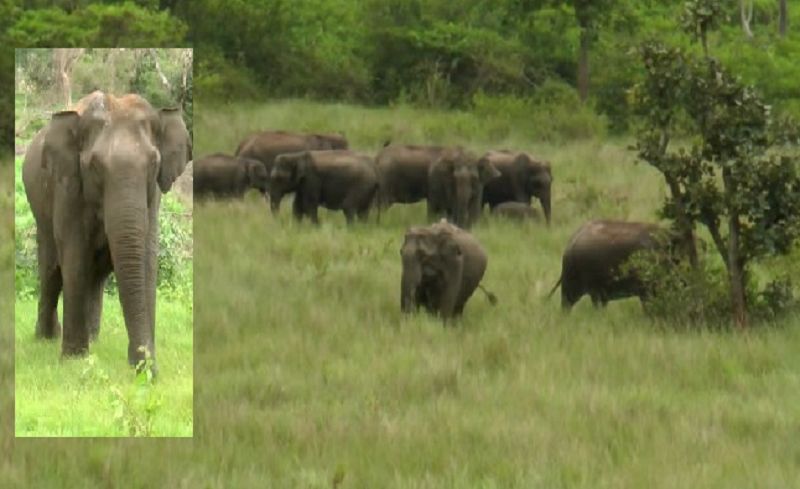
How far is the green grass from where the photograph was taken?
5340mm

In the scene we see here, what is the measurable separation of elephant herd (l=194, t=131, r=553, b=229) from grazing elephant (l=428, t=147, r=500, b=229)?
0.01 meters

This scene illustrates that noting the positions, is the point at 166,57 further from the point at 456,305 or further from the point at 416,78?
the point at 416,78

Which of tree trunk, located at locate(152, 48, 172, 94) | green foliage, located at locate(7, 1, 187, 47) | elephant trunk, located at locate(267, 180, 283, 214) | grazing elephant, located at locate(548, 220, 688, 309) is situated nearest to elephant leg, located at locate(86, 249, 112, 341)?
tree trunk, located at locate(152, 48, 172, 94)

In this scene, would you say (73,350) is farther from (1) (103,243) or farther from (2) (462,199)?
(2) (462,199)

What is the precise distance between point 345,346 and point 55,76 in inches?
249

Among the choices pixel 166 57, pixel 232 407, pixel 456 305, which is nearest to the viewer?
pixel 166 57

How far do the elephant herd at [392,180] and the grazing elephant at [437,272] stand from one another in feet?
16.4

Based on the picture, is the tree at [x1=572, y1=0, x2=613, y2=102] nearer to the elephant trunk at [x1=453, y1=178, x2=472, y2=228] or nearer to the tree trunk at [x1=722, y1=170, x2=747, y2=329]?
the elephant trunk at [x1=453, y1=178, x2=472, y2=228]

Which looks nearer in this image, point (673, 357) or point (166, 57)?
point (166, 57)

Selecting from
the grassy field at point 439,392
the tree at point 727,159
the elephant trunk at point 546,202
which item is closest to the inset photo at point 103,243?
the grassy field at point 439,392

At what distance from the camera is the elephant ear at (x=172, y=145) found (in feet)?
19.0

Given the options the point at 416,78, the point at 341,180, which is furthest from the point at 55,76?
the point at 416,78

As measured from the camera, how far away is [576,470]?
8.05 metres

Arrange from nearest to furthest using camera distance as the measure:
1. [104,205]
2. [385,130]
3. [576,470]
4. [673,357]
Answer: [104,205], [576,470], [673,357], [385,130]
